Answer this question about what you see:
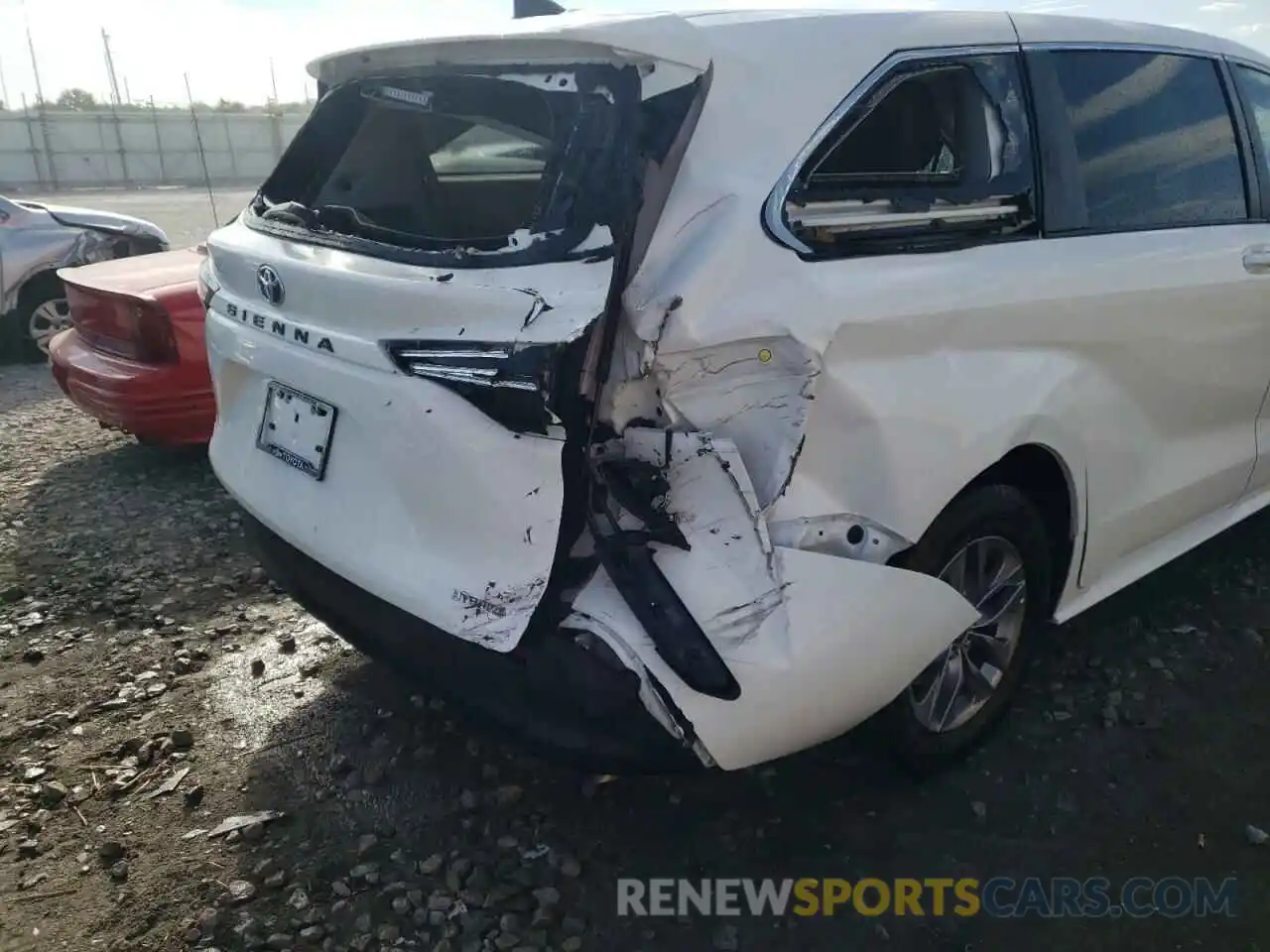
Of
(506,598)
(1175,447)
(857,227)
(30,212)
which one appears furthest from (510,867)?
(30,212)

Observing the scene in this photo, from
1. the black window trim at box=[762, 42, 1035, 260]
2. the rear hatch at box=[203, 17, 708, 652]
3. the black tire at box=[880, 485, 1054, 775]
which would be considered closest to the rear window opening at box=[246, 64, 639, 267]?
the rear hatch at box=[203, 17, 708, 652]

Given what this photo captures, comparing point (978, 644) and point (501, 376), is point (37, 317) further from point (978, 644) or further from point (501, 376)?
point (978, 644)

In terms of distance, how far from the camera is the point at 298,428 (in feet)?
7.48

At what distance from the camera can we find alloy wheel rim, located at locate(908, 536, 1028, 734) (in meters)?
2.42

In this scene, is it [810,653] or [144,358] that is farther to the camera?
[144,358]

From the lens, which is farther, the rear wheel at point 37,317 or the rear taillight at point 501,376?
the rear wheel at point 37,317

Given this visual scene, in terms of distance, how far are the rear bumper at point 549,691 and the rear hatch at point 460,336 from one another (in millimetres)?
54

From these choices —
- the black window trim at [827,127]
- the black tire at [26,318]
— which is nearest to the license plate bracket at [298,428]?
the black window trim at [827,127]

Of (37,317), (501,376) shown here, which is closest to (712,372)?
(501,376)

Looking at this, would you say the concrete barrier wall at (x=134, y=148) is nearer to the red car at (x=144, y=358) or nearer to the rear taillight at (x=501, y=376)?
the red car at (x=144, y=358)

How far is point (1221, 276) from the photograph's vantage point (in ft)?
9.46

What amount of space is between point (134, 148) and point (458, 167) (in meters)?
30.6

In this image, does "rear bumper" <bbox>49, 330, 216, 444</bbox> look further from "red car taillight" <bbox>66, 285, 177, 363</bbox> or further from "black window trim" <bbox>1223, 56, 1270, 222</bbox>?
"black window trim" <bbox>1223, 56, 1270, 222</bbox>

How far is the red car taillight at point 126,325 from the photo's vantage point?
4238mm
